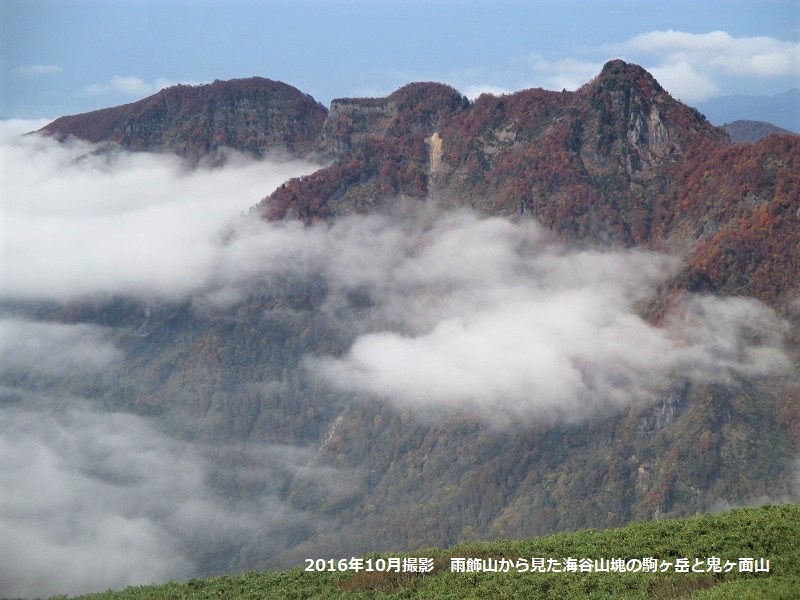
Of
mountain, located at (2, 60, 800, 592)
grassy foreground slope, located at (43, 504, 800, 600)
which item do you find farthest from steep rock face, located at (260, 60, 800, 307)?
grassy foreground slope, located at (43, 504, 800, 600)

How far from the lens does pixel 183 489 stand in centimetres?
17375

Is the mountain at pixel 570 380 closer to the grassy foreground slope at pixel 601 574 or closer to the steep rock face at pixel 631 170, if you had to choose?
the steep rock face at pixel 631 170

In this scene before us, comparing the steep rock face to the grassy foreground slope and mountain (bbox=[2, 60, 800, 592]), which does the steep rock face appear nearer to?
mountain (bbox=[2, 60, 800, 592])

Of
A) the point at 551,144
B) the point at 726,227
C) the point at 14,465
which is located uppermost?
the point at 551,144

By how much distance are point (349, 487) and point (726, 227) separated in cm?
6371

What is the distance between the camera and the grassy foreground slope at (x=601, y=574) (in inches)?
1767

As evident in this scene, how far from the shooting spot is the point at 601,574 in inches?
1842

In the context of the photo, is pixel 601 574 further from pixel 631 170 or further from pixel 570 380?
pixel 631 170

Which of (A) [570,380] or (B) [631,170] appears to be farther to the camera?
(B) [631,170]

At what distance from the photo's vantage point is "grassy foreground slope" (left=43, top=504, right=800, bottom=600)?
44.9 meters

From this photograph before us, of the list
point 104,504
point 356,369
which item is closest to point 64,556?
point 104,504

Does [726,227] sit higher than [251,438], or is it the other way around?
[726,227]

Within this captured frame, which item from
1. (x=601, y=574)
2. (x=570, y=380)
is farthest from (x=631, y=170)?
(x=601, y=574)

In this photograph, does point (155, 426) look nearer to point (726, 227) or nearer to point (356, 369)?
point (356, 369)
